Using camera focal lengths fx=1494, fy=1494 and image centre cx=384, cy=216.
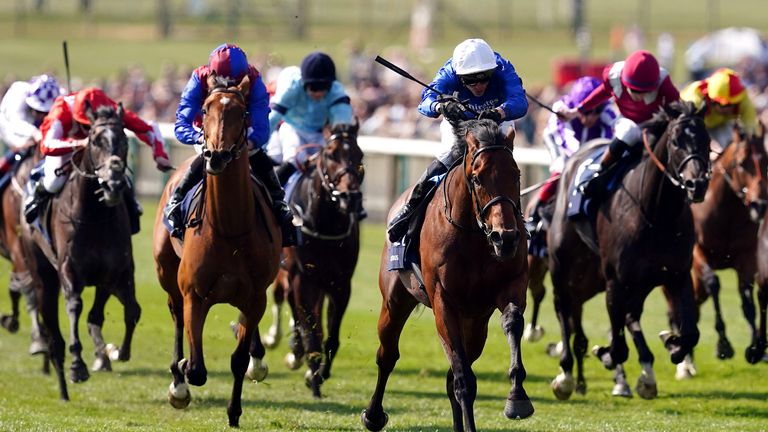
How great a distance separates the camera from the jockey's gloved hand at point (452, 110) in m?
7.90

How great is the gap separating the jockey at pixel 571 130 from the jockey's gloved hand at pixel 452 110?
11.7 feet

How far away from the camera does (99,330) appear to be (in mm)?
10711

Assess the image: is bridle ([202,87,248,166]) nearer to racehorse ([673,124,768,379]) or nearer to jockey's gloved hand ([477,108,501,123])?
jockey's gloved hand ([477,108,501,123])

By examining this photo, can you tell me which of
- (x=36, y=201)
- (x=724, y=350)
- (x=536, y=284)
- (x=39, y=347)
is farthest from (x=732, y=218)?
(x=39, y=347)

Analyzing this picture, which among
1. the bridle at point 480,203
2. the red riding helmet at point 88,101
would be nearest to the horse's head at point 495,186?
the bridle at point 480,203

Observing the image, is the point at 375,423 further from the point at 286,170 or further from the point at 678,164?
the point at 286,170

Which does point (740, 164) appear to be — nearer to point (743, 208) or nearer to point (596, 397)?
point (743, 208)

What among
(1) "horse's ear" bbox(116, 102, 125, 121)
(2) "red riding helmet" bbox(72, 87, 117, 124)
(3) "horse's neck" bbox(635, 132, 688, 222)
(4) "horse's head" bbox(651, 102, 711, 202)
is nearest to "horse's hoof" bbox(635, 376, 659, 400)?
(3) "horse's neck" bbox(635, 132, 688, 222)

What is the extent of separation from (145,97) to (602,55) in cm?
1743

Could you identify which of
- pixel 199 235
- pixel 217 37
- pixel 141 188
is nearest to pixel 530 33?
pixel 217 37

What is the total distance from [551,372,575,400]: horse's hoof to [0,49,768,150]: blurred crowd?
42.1 feet

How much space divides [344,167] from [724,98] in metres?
3.08

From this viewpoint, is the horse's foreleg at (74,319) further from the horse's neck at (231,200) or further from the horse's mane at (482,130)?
the horse's mane at (482,130)

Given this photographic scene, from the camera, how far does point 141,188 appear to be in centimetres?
2562
